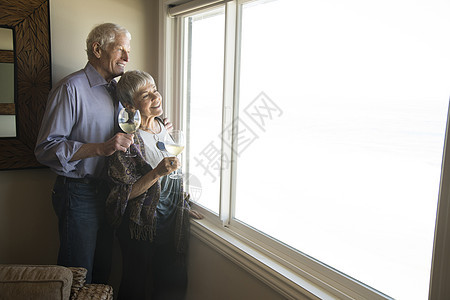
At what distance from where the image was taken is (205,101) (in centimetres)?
214

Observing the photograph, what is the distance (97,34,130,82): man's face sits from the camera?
190 cm

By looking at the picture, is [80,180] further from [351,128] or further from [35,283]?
[351,128]

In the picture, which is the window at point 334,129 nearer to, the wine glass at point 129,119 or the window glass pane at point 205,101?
the window glass pane at point 205,101

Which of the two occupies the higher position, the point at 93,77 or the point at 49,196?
the point at 93,77

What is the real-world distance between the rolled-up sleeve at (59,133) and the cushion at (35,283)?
0.53 metres

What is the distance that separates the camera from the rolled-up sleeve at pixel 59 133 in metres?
1.72

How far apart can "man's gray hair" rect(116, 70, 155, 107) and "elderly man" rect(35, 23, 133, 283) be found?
0.09 m

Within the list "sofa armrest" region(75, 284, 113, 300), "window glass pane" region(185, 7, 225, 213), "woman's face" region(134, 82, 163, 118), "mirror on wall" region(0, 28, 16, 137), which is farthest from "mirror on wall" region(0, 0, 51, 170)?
"sofa armrest" region(75, 284, 113, 300)

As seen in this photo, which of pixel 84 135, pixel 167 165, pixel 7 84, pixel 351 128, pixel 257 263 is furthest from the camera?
pixel 7 84

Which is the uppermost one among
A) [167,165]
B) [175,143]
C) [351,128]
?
[351,128]

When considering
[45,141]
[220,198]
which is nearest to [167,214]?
[220,198]

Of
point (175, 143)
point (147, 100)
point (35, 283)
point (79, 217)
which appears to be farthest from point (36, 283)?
point (147, 100)

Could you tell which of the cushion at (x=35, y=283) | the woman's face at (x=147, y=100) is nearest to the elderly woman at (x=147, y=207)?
the woman's face at (x=147, y=100)

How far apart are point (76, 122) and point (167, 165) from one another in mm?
523
